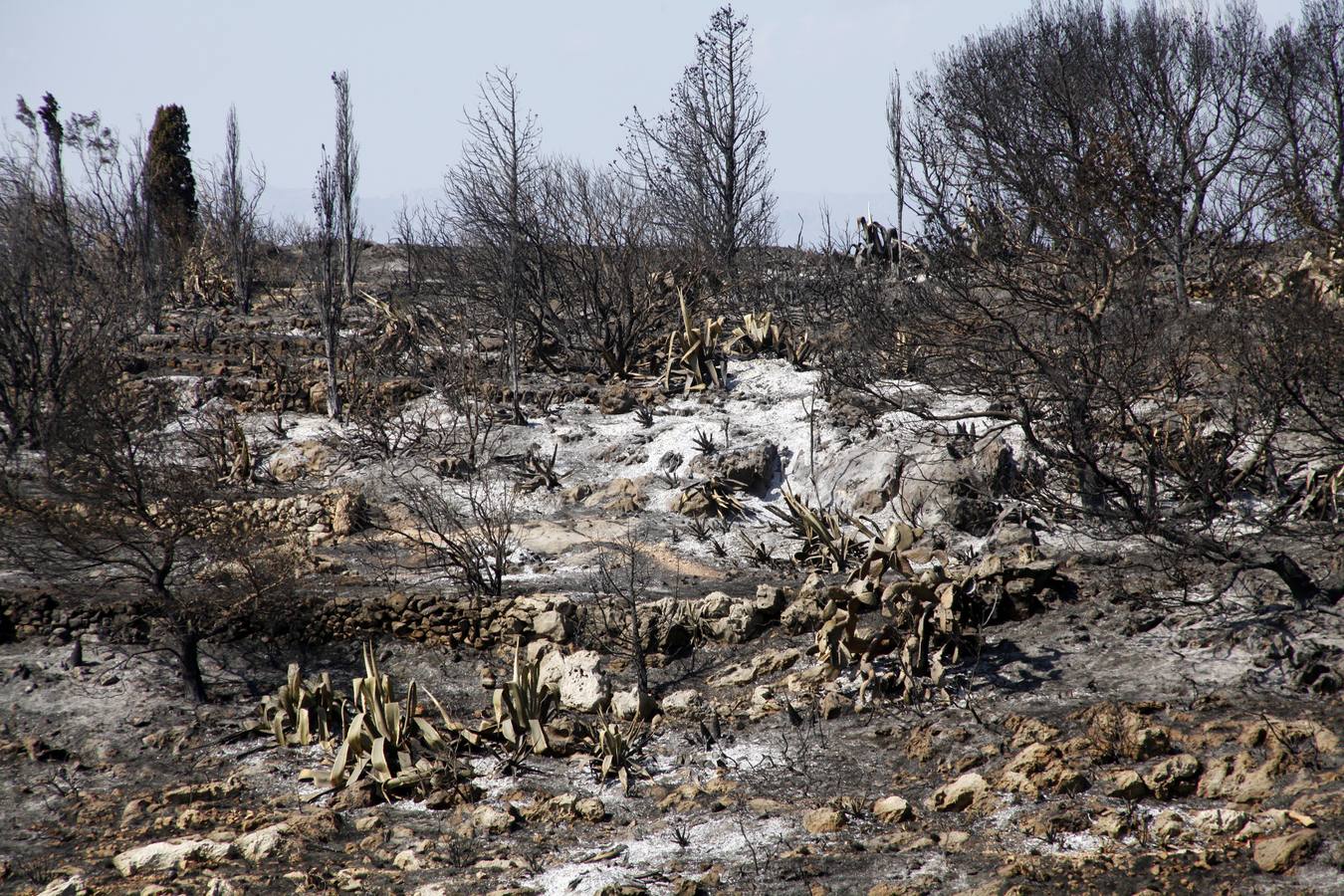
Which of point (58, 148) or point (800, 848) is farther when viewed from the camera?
point (58, 148)

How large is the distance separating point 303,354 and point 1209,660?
1612 cm

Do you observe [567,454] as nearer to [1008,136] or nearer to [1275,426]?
[1008,136]

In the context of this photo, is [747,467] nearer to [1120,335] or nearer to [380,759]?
[1120,335]

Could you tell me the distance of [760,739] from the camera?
7344 mm

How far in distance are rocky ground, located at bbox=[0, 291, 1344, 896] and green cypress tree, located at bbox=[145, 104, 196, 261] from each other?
1977 centimetres

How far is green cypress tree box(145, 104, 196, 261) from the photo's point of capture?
28.2 m

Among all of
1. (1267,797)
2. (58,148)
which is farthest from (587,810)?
(58,148)

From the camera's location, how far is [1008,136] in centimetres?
1381

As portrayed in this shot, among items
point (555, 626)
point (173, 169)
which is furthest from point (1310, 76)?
point (173, 169)

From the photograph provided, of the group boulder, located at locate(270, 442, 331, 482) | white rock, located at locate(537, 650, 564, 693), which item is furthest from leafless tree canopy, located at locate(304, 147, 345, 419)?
white rock, located at locate(537, 650, 564, 693)

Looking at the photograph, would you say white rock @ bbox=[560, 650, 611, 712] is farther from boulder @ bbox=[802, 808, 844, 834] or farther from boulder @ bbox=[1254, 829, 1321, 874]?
boulder @ bbox=[1254, 829, 1321, 874]

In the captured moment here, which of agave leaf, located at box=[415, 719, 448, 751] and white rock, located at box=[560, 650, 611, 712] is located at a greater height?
white rock, located at box=[560, 650, 611, 712]

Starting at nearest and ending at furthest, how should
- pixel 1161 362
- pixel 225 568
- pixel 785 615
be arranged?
1. pixel 785 615
2. pixel 225 568
3. pixel 1161 362

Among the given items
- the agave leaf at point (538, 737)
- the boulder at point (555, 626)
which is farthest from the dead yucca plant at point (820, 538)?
the agave leaf at point (538, 737)
